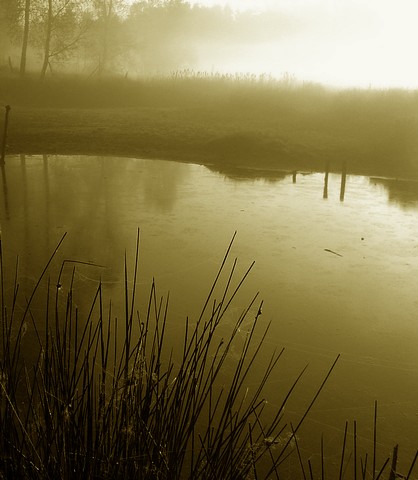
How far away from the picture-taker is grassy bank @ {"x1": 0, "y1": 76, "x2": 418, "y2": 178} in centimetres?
1000

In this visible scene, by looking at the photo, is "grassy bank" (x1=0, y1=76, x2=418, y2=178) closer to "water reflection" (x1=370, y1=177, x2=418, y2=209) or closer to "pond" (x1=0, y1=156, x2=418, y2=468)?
"water reflection" (x1=370, y1=177, x2=418, y2=209)

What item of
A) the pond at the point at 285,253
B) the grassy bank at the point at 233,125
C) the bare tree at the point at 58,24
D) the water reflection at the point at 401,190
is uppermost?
the bare tree at the point at 58,24

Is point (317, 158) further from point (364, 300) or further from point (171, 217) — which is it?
point (364, 300)

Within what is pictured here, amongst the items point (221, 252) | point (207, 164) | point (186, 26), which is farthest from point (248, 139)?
point (186, 26)

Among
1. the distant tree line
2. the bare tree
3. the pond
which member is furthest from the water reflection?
the bare tree

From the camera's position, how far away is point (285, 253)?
4.55 m

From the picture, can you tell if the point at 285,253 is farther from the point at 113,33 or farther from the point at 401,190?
the point at 113,33

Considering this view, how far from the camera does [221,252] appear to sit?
453 cm

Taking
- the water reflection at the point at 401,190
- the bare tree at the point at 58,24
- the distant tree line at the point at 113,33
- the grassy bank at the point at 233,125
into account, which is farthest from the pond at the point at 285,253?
the distant tree line at the point at 113,33

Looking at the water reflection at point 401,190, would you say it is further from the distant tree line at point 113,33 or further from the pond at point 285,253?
the distant tree line at point 113,33

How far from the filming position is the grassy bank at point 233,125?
10.0 metres

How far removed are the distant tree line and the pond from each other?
1116 centimetres

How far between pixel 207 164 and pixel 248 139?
1256 millimetres

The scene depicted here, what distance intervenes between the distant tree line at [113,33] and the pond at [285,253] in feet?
36.6
